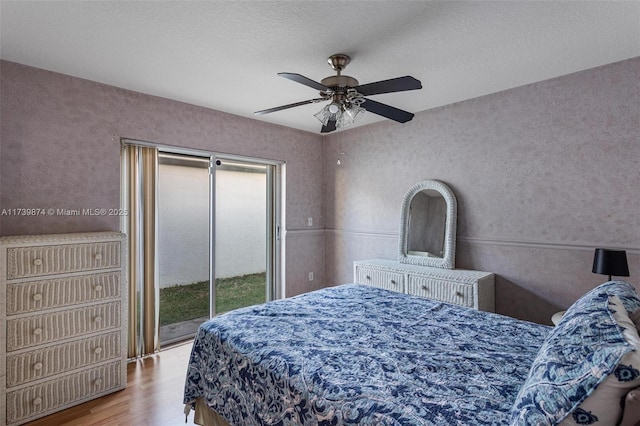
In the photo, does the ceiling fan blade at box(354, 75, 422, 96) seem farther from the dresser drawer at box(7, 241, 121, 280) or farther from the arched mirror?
the dresser drawer at box(7, 241, 121, 280)

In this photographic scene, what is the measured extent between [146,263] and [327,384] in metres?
2.60

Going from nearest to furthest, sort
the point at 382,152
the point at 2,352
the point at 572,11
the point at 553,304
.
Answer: the point at 572,11, the point at 2,352, the point at 553,304, the point at 382,152

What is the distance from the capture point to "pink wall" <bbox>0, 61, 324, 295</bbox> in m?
2.41

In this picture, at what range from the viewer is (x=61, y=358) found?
2.30 m

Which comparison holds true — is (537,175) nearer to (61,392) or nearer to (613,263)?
(613,263)

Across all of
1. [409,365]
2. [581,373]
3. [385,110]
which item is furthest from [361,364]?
[385,110]

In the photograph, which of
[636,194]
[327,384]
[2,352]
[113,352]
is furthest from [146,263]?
[636,194]

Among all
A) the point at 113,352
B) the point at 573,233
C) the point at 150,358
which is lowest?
the point at 150,358

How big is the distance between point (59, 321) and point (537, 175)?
4.05m

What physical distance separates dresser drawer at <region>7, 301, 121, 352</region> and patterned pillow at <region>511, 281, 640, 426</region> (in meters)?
2.78

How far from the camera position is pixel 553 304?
275 cm

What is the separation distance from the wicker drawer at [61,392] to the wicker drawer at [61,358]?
63 millimetres

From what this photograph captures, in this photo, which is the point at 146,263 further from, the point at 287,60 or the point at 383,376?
the point at 383,376

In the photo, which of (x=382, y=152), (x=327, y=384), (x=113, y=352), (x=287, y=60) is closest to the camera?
(x=327, y=384)
